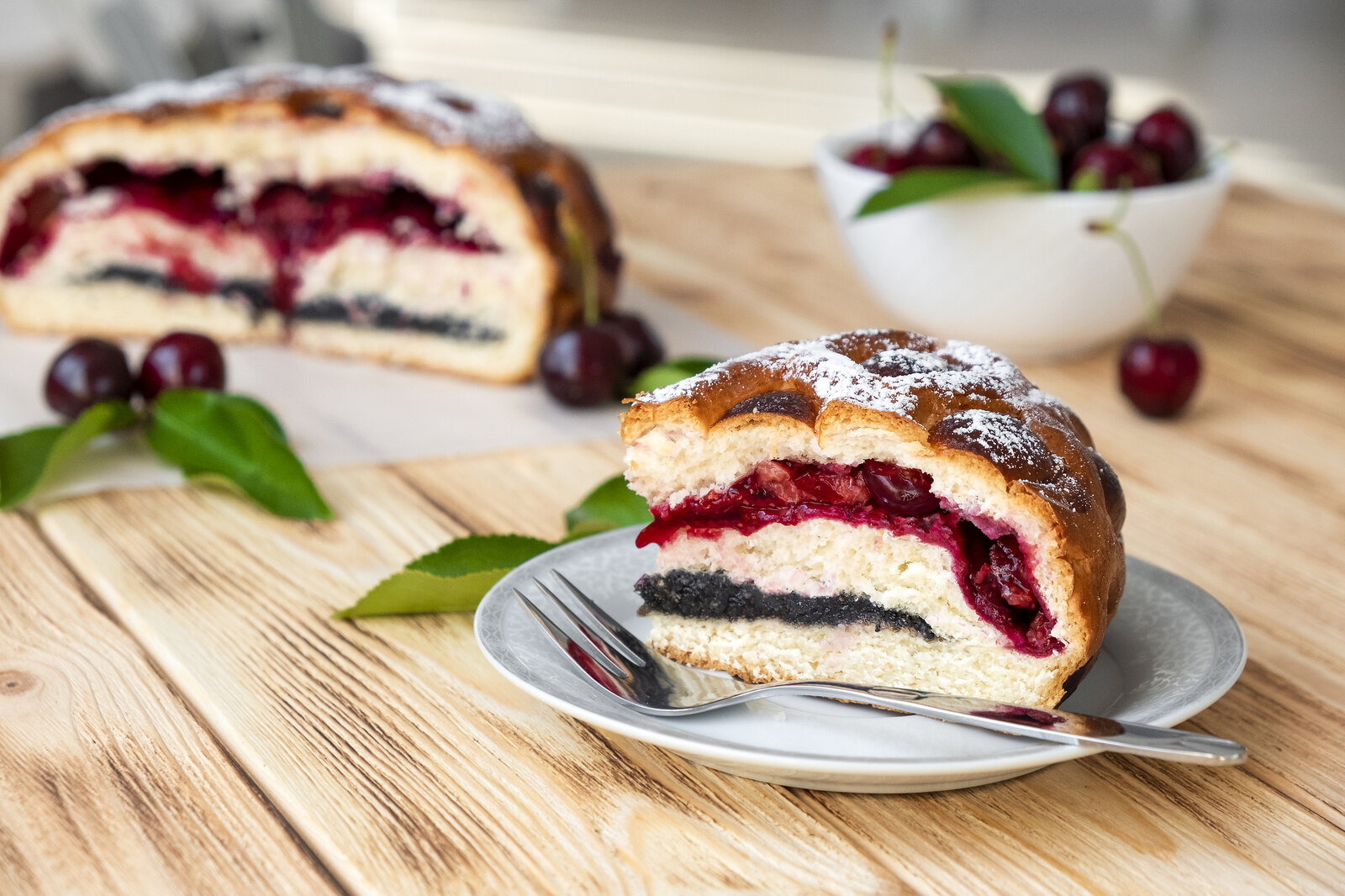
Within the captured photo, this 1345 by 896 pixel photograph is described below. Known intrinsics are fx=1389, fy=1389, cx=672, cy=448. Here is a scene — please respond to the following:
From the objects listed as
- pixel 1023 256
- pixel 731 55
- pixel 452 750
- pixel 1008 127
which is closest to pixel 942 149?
pixel 1008 127

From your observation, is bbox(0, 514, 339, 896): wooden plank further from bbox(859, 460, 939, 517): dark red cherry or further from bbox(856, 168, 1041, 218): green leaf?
bbox(856, 168, 1041, 218): green leaf

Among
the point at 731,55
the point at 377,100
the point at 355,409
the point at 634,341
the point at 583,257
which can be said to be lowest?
the point at 731,55

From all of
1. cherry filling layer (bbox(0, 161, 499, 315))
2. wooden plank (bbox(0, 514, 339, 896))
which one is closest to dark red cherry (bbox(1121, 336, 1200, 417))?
cherry filling layer (bbox(0, 161, 499, 315))

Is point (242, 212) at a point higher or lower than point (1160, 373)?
higher

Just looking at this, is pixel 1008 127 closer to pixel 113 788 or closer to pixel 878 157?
pixel 878 157

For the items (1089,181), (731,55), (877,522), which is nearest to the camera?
(877,522)

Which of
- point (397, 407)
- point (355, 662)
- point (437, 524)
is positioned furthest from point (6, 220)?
point (355, 662)

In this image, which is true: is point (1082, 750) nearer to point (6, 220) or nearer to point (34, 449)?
point (34, 449)
